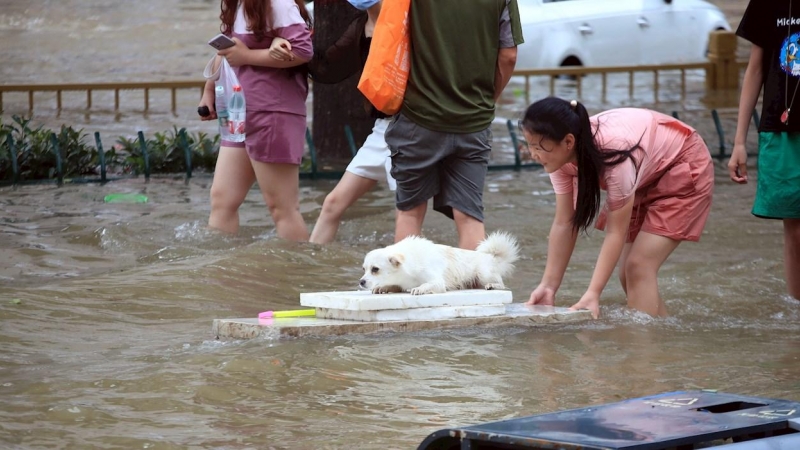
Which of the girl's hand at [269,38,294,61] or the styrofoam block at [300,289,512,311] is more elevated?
the girl's hand at [269,38,294,61]

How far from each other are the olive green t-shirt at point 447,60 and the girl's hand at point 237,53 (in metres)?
1.20

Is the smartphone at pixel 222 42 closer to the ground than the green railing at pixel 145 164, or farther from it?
farther from it

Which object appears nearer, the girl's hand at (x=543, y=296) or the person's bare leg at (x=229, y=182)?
the girl's hand at (x=543, y=296)

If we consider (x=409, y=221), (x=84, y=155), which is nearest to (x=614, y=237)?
(x=409, y=221)

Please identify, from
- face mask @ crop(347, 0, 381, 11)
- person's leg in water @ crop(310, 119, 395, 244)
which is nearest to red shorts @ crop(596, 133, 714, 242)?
face mask @ crop(347, 0, 381, 11)

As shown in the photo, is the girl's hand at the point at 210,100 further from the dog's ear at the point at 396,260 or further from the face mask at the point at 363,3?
the dog's ear at the point at 396,260

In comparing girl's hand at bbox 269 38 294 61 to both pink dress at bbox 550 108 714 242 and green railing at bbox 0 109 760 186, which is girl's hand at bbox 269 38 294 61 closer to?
pink dress at bbox 550 108 714 242

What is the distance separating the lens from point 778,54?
6324mm

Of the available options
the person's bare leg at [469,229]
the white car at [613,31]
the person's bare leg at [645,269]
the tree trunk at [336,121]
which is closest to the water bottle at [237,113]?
the person's bare leg at [469,229]

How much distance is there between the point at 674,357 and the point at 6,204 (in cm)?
663

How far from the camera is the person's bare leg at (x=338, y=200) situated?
25.6 feet

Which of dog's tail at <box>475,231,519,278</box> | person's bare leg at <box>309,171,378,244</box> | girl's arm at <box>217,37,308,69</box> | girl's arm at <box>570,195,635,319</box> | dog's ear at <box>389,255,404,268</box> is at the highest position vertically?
girl's arm at <box>217,37,308,69</box>

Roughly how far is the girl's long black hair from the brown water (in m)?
0.65

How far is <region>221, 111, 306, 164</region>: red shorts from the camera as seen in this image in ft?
23.7
